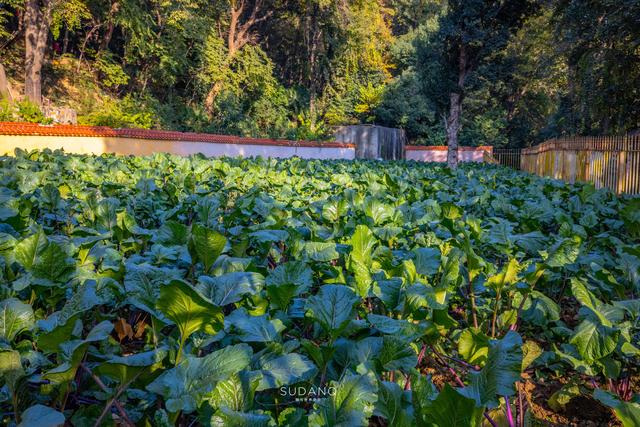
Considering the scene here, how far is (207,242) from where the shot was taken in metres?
1.44

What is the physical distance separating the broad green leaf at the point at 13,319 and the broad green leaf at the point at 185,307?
1.55 ft

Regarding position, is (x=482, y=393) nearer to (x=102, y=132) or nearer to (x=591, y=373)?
(x=591, y=373)

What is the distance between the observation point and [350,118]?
38.2 m

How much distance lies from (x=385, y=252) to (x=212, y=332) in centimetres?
91

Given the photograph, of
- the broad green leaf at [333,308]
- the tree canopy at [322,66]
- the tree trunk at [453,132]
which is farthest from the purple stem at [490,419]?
the tree trunk at [453,132]

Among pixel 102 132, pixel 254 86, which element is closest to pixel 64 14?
pixel 102 132

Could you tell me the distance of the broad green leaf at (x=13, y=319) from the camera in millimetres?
1157

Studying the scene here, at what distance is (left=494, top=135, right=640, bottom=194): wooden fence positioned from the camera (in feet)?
41.8

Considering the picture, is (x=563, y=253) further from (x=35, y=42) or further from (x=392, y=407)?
(x=35, y=42)

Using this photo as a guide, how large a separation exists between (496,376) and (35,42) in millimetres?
24042

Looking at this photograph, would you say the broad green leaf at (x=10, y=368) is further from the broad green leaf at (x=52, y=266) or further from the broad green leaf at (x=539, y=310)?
the broad green leaf at (x=539, y=310)

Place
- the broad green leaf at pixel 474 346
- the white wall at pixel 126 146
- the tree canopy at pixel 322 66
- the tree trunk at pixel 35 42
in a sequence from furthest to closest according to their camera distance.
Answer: the tree trunk at pixel 35 42 < the tree canopy at pixel 322 66 < the white wall at pixel 126 146 < the broad green leaf at pixel 474 346

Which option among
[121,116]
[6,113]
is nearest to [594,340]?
[6,113]

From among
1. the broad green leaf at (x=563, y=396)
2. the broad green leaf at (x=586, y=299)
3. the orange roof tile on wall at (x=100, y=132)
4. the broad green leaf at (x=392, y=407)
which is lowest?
the broad green leaf at (x=563, y=396)
